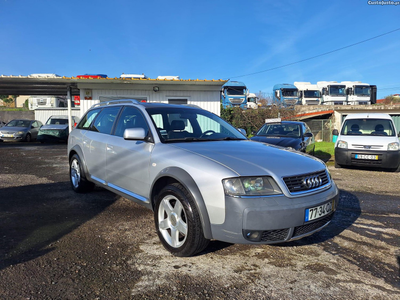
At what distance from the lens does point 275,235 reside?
2.76 meters

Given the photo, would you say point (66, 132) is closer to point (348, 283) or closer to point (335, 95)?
point (348, 283)

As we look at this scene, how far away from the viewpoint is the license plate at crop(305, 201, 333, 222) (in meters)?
2.87

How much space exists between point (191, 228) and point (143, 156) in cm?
122

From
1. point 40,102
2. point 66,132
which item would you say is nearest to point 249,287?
point 66,132

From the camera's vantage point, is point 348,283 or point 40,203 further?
point 40,203

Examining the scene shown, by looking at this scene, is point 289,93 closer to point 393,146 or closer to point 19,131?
point 393,146

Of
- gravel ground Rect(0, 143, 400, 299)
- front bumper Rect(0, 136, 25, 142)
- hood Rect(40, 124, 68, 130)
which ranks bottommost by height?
gravel ground Rect(0, 143, 400, 299)

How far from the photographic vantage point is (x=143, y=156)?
3.71 meters

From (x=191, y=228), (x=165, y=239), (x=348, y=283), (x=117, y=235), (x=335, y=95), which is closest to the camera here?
(x=348, y=283)

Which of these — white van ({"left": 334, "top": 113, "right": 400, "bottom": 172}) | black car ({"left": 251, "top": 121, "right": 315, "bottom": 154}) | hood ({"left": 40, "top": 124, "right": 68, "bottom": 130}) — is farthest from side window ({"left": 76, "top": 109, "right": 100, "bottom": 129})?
hood ({"left": 40, "top": 124, "right": 68, "bottom": 130})

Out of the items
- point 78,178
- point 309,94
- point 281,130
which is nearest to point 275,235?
point 78,178

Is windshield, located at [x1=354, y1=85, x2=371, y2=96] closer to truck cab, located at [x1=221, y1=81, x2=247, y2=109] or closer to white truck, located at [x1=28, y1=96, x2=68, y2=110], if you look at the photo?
truck cab, located at [x1=221, y1=81, x2=247, y2=109]

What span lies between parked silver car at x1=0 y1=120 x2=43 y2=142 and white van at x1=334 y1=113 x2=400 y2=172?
664 inches

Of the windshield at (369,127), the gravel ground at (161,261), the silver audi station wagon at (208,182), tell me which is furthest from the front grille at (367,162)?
the silver audi station wagon at (208,182)
